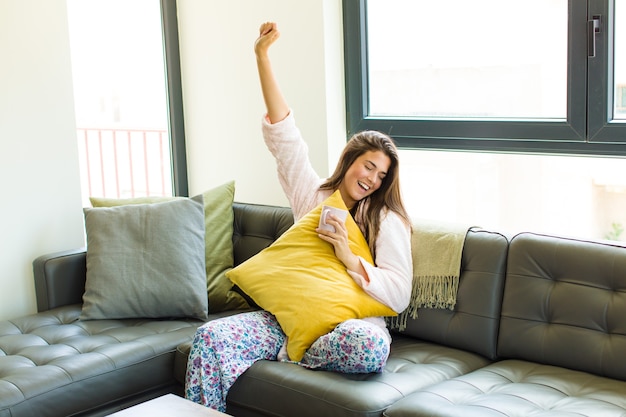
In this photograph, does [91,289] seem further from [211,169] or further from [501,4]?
[501,4]

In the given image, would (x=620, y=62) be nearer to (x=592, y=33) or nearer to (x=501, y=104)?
(x=592, y=33)

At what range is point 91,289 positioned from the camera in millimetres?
3070

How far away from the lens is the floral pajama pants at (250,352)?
2389mm

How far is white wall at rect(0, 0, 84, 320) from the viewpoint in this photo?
3.30m

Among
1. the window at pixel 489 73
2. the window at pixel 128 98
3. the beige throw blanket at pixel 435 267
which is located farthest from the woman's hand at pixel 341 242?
the window at pixel 128 98

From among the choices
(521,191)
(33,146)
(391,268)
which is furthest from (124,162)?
(521,191)

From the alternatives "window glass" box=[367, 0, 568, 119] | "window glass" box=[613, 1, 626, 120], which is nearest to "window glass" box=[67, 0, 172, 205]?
"window glass" box=[367, 0, 568, 119]

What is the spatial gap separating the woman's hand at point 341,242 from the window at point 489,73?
0.76 metres

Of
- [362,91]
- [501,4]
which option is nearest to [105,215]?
[362,91]

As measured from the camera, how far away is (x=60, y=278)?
3.19 m

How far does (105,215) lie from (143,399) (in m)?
0.82

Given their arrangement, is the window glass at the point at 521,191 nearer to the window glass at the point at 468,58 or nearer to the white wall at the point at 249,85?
the window glass at the point at 468,58

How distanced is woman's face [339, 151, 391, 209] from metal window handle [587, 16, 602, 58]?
0.81 metres

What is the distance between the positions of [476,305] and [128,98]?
2.21 meters
